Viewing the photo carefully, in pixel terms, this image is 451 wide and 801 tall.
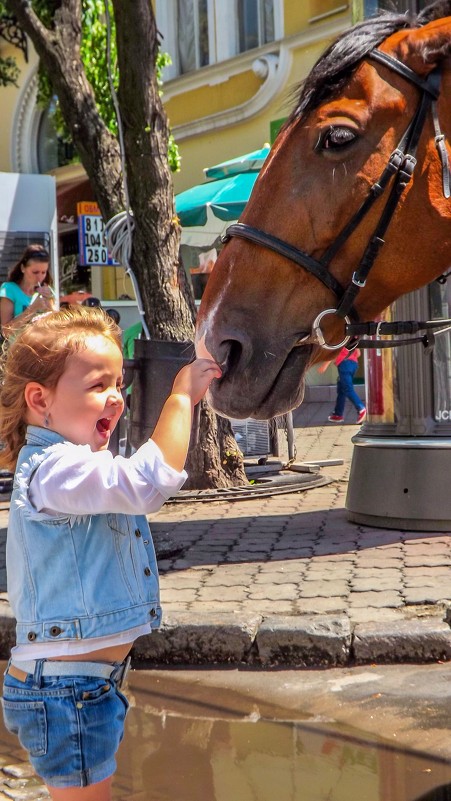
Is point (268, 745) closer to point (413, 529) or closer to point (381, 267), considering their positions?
point (381, 267)

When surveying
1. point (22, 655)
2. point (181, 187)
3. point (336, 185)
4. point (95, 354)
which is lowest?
point (22, 655)

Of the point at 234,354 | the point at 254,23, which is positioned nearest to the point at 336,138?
the point at 234,354

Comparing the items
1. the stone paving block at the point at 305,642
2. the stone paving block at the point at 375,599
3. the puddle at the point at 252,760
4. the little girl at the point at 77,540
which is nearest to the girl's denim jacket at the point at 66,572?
the little girl at the point at 77,540

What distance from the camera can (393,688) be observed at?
429 cm

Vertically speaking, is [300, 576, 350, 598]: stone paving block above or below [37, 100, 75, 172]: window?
below

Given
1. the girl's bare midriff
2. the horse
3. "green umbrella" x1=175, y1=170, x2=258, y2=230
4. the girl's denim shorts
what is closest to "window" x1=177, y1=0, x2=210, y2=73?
"green umbrella" x1=175, y1=170, x2=258, y2=230

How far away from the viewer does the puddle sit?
336 cm

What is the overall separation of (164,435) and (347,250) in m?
0.72

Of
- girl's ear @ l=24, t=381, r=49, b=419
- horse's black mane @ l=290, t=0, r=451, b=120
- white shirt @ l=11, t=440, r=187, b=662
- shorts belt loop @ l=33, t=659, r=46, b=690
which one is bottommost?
shorts belt loop @ l=33, t=659, r=46, b=690

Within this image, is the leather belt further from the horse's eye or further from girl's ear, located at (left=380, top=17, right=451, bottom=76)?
girl's ear, located at (left=380, top=17, right=451, bottom=76)

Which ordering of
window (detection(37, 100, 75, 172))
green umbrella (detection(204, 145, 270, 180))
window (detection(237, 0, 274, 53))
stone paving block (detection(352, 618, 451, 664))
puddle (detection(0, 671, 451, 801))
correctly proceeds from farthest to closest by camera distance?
window (detection(37, 100, 75, 172)) < window (detection(237, 0, 274, 53)) < green umbrella (detection(204, 145, 270, 180)) < stone paving block (detection(352, 618, 451, 664)) < puddle (detection(0, 671, 451, 801))

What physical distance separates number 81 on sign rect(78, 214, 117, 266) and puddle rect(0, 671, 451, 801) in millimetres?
11222

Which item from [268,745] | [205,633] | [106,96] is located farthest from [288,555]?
[106,96]

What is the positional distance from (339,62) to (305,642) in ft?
8.79
